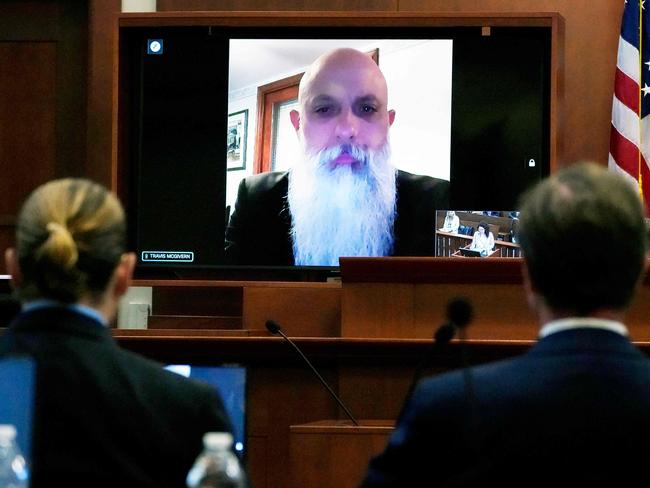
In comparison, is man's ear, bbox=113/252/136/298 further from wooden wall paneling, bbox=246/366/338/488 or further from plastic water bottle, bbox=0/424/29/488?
wooden wall paneling, bbox=246/366/338/488

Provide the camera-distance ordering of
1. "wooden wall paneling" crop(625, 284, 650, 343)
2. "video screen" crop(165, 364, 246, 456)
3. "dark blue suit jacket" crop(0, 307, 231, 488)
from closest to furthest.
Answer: "dark blue suit jacket" crop(0, 307, 231, 488) → "wooden wall paneling" crop(625, 284, 650, 343) → "video screen" crop(165, 364, 246, 456)

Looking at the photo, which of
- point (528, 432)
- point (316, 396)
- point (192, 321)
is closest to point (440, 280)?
point (316, 396)

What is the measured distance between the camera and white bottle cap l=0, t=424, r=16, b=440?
4.97 ft

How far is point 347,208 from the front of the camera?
550cm

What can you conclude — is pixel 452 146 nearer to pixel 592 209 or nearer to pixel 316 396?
pixel 316 396

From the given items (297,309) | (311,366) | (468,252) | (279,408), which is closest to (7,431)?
(311,366)

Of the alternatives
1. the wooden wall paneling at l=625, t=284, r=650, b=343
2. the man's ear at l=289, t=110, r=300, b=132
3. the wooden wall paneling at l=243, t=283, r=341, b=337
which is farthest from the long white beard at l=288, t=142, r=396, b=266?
the wooden wall paneling at l=625, t=284, r=650, b=343

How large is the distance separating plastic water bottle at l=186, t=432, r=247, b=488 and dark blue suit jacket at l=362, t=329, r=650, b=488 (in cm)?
19

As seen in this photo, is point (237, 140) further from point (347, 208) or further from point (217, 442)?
point (217, 442)

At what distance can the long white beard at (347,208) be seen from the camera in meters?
5.48

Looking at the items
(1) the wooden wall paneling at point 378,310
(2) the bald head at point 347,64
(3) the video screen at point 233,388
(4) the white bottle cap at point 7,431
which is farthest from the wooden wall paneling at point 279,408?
(4) the white bottle cap at point 7,431

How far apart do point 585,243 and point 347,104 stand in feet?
13.0

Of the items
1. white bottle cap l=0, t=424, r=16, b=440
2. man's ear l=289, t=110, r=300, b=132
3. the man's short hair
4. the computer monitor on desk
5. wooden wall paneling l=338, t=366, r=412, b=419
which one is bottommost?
wooden wall paneling l=338, t=366, r=412, b=419

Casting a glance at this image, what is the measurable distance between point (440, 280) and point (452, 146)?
1.91 metres
